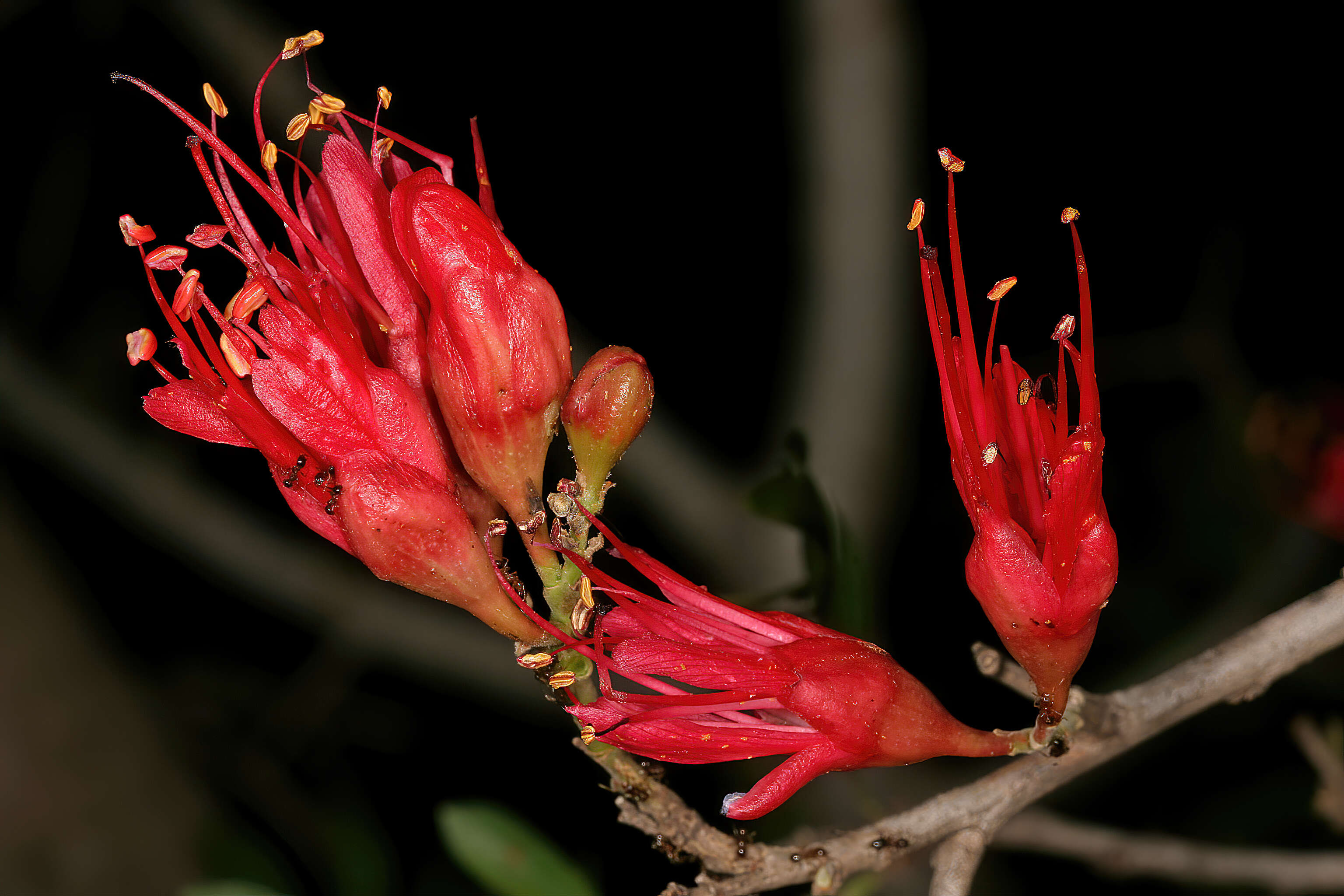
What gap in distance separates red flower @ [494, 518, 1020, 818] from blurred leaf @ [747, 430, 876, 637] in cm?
39

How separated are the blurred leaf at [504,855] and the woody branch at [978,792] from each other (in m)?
0.30

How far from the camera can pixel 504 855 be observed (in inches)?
50.6

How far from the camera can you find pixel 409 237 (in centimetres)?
87

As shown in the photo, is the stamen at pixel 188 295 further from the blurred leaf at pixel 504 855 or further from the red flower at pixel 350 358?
the blurred leaf at pixel 504 855

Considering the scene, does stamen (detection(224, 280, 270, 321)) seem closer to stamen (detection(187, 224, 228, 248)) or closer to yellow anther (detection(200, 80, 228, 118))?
stamen (detection(187, 224, 228, 248))

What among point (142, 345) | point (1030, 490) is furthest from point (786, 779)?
point (142, 345)

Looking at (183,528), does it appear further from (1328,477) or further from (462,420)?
(1328,477)

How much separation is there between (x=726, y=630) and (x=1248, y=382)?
1787mm

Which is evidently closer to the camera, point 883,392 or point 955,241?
point 955,241

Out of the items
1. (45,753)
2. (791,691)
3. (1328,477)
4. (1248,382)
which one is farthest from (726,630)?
(1248,382)

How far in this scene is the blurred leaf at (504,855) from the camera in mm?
1278

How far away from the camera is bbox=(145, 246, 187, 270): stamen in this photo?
0.95 m

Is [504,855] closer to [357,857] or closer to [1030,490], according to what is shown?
[357,857]

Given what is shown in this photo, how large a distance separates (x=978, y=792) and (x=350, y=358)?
0.70 meters
